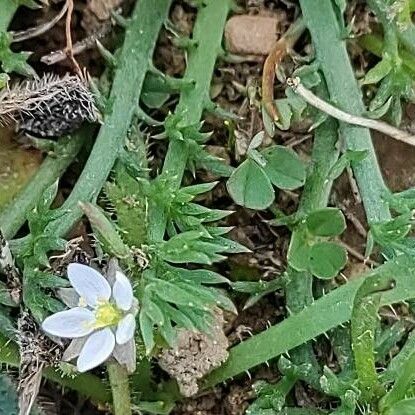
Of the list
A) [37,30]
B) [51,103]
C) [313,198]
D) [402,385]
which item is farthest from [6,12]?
[402,385]

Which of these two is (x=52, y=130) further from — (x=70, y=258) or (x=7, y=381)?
(x=7, y=381)

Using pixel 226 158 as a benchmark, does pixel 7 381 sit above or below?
below

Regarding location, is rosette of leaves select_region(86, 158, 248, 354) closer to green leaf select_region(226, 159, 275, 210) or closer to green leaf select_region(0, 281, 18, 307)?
green leaf select_region(226, 159, 275, 210)

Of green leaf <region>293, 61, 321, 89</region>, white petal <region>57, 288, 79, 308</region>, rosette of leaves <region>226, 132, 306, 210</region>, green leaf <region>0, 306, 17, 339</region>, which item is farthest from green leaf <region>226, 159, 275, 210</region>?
green leaf <region>0, 306, 17, 339</region>

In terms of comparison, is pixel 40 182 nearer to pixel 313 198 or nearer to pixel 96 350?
pixel 96 350

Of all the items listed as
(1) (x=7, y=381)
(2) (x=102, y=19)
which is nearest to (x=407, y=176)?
(2) (x=102, y=19)

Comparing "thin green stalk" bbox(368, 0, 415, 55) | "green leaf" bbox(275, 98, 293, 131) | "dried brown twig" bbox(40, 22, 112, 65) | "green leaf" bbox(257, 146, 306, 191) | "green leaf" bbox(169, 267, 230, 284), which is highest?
"thin green stalk" bbox(368, 0, 415, 55)

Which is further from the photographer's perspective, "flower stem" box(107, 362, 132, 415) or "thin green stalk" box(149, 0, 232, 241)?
"thin green stalk" box(149, 0, 232, 241)
